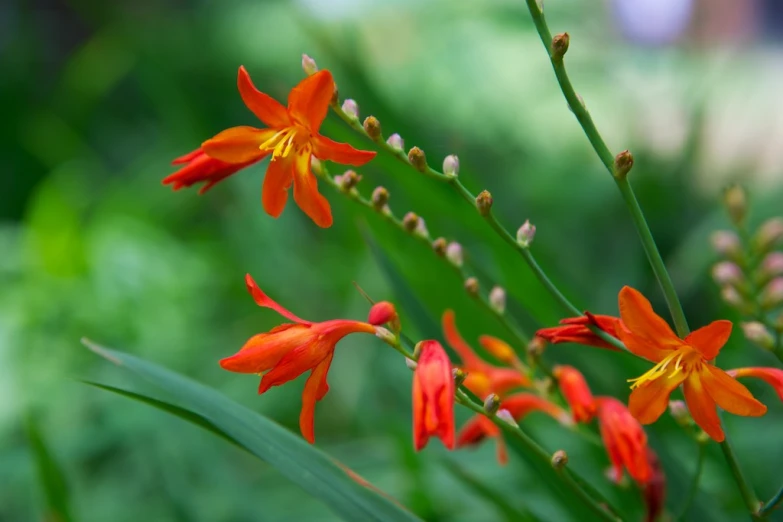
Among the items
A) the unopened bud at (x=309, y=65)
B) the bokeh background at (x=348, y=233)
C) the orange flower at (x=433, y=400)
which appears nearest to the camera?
the orange flower at (x=433, y=400)

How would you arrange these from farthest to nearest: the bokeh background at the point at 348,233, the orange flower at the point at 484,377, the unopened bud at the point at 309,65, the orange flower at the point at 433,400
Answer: the bokeh background at the point at 348,233, the orange flower at the point at 484,377, the unopened bud at the point at 309,65, the orange flower at the point at 433,400

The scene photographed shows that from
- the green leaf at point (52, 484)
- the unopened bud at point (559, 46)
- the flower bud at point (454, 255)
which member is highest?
the unopened bud at point (559, 46)

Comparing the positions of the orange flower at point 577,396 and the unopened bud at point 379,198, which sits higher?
the unopened bud at point 379,198

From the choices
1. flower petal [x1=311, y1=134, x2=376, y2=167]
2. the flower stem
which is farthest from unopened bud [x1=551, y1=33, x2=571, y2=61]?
flower petal [x1=311, y1=134, x2=376, y2=167]

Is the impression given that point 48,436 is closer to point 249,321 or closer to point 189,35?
point 249,321

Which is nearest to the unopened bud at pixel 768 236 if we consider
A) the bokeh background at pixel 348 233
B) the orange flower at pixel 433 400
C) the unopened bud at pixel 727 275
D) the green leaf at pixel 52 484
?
the unopened bud at pixel 727 275

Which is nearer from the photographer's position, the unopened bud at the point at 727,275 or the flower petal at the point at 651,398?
the flower petal at the point at 651,398

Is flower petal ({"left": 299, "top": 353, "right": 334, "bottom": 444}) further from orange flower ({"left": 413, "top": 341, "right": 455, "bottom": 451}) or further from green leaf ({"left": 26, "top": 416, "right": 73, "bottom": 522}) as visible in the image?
green leaf ({"left": 26, "top": 416, "right": 73, "bottom": 522})

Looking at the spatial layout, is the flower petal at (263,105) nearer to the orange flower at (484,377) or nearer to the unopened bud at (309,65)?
the unopened bud at (309,65)
